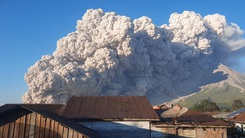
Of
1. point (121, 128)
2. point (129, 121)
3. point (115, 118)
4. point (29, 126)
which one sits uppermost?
point (115, 118)

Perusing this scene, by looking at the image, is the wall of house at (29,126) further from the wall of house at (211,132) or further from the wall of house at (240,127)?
the wall of house at (240,127)

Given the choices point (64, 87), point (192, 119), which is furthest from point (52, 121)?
point (64, 87)

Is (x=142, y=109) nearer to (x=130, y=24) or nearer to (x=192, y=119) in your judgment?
(x=192, y=119)

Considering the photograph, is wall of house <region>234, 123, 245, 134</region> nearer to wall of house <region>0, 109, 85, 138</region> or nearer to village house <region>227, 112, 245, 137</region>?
village house <region>227, 112, 245, 137</region>

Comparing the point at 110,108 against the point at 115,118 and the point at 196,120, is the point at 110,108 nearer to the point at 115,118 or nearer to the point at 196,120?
the point at 115,118

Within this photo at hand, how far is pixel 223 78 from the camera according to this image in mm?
188250

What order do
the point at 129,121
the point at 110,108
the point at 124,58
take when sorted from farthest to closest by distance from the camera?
the point at 124,58 → the point at 110,108 → the point at 129,121

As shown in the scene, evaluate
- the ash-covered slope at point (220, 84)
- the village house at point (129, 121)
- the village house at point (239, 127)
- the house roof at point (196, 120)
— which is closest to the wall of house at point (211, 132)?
the village house at point (129, 121)

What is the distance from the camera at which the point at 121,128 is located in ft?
70.3

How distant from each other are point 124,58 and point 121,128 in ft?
266

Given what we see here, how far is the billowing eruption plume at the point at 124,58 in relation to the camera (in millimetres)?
86188

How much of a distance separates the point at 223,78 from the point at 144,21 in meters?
97.1

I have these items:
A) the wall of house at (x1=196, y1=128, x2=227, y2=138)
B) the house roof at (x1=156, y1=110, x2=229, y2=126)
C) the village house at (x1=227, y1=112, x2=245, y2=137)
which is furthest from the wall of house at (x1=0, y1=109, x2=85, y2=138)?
the village house at (x1=227, y1=112, x2=245, y2=137)


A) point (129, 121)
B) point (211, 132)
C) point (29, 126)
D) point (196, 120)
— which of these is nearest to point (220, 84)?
point (196, 120)
